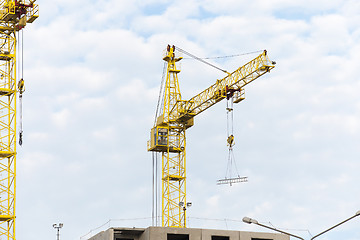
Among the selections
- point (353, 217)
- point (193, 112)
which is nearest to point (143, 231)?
point (353, 217)

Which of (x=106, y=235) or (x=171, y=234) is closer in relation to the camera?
(x=106, y=235)

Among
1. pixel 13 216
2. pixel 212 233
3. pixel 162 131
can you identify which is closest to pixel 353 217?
pixel 212 233

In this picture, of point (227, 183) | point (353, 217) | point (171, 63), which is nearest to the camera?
point (353, 217)

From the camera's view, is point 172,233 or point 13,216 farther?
point 13,216

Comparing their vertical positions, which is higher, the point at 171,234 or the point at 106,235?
the point at 171,234

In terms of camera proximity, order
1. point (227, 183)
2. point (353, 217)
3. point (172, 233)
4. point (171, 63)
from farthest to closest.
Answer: point (171, 63) → point (227, 183) → point (172, 233) → point (353, 217)

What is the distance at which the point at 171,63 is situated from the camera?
151750 mm

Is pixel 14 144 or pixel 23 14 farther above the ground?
pixel 23 14

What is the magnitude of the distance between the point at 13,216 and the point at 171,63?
140 feet

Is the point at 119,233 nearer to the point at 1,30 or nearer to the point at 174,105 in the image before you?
the point at 1,30

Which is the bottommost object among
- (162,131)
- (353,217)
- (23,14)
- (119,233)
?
(353,217)

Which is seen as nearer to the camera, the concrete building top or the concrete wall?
the concrete wall

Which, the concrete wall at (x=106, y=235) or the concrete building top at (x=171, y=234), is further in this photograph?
the concrete building top at (x=171, y=234)

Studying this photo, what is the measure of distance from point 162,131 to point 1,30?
32.2 meters
